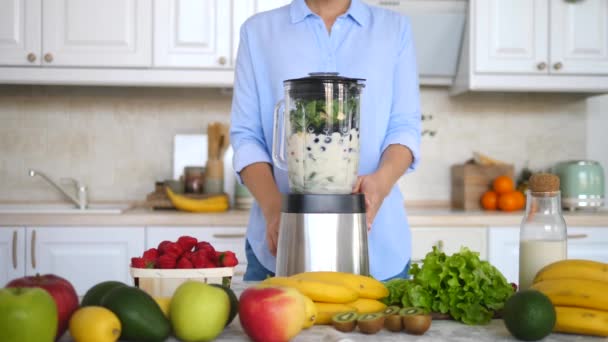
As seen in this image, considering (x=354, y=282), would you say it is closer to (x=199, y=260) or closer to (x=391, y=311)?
(x=391, y=311)

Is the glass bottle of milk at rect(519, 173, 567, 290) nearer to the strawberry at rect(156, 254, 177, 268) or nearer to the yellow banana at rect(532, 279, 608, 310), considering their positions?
the yellow banana at rect(532, 279, 608, 310)

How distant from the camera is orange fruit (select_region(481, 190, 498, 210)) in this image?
3150 millimetres

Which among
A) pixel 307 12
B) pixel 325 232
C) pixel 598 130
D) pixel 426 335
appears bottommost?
pixel 426 335

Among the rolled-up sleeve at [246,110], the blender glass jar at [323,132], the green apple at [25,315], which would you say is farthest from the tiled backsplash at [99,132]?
the green apple at [25,315]

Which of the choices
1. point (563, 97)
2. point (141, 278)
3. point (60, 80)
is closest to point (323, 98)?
point (141, 278)

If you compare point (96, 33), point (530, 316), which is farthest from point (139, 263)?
point (96, 33)

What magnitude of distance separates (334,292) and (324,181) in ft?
0.85

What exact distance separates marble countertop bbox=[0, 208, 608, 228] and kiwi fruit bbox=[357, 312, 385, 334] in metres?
1.93

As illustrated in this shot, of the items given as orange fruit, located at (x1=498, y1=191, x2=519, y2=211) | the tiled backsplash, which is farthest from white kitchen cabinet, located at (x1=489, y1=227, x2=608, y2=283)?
the tiled backsplash

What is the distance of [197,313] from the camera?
0.86 metres

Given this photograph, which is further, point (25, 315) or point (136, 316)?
point (136, 316)

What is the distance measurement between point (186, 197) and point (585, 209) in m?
1.68

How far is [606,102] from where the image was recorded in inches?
139

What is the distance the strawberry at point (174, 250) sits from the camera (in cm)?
109
